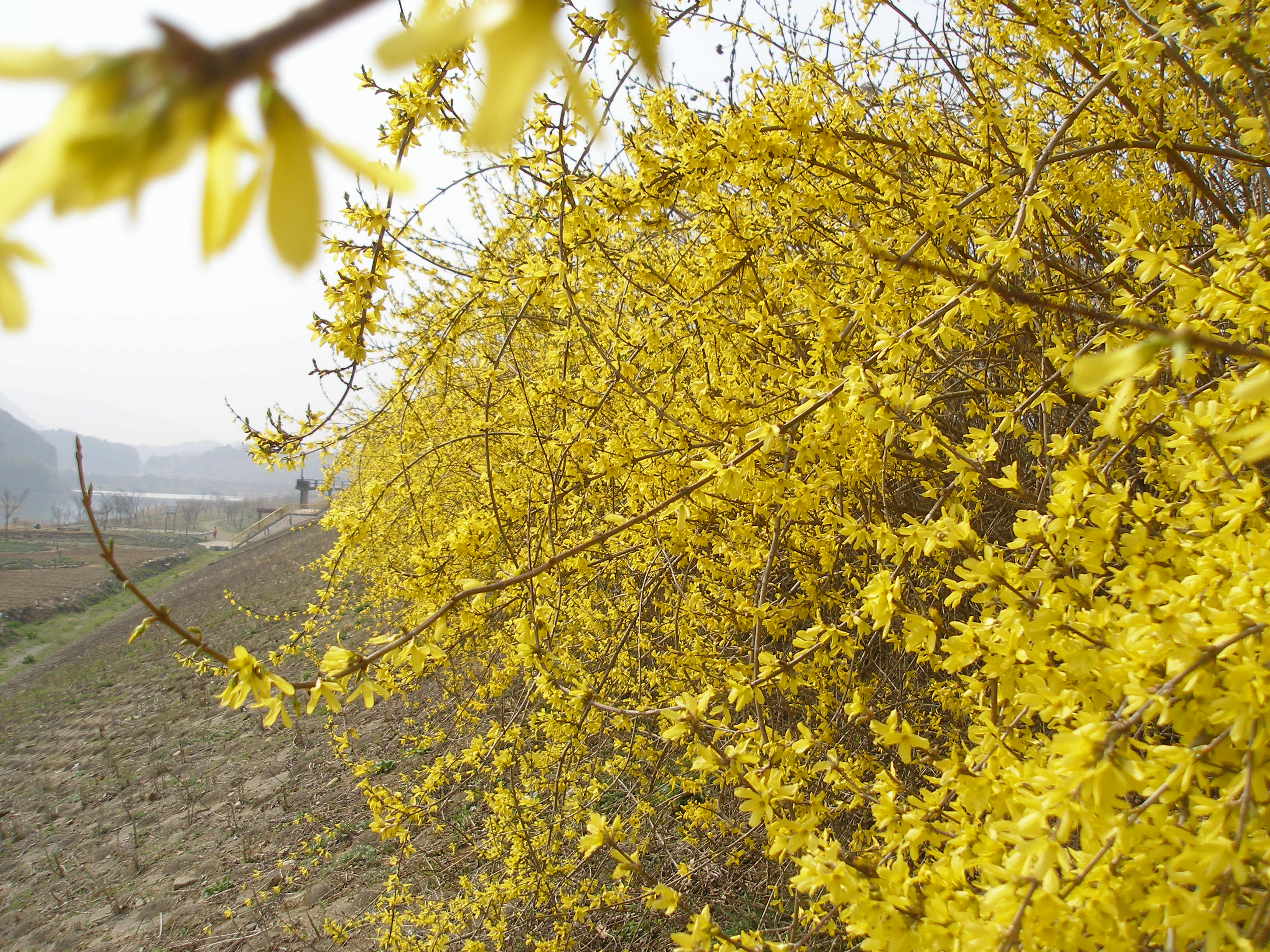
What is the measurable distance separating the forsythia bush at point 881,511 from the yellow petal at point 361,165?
1.30 feet

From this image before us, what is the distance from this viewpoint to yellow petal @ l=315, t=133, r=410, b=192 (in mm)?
350

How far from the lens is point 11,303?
1.19ft

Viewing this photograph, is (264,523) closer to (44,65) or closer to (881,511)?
(881,511)

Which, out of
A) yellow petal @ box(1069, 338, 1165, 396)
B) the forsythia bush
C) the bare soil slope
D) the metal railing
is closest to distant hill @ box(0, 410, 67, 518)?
the metal railing

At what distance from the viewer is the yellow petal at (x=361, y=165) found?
0.35 meters

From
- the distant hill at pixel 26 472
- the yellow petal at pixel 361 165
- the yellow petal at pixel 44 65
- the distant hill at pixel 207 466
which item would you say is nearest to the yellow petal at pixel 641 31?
the yellow petal at pixel 361 165

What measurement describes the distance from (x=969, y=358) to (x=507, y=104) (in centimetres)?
275

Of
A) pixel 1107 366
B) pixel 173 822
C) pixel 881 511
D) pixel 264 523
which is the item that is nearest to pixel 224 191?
pixel 1107 366

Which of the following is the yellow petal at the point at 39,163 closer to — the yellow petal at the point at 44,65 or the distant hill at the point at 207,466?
the yellow petal at the point at 44,65

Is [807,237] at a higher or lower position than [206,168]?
higher

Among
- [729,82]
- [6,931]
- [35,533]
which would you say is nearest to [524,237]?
[729,82]

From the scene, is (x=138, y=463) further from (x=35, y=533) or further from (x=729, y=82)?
(x=729, y=82)

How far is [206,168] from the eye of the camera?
36 centimetres

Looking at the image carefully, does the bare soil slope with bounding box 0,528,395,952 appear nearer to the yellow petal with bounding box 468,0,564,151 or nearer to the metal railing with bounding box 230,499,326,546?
the yellow petal with bounding box 468,0,564,151
